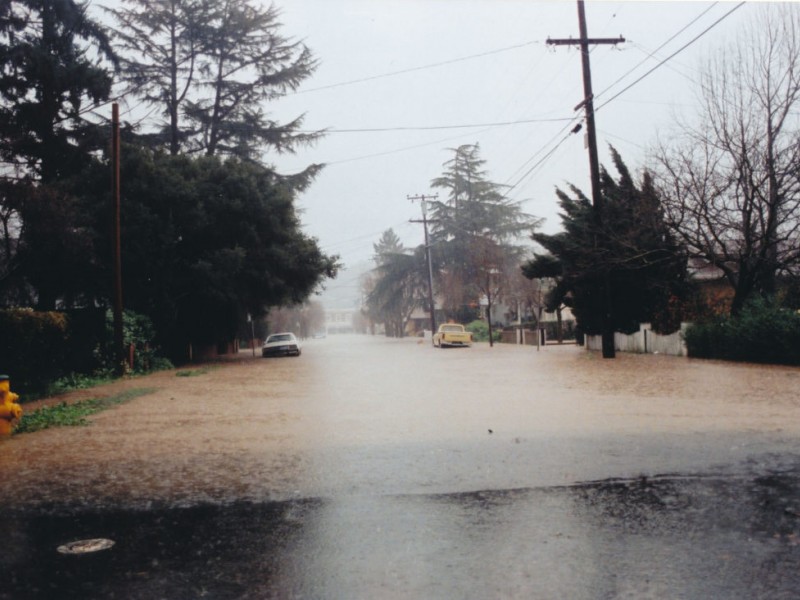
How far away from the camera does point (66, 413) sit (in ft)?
41.0

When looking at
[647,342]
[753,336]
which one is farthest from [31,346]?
[647,342]

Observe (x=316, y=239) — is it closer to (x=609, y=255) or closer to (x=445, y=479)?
(x=609, y=255)

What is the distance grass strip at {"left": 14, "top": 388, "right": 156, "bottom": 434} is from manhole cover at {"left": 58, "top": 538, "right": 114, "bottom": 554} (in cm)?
666

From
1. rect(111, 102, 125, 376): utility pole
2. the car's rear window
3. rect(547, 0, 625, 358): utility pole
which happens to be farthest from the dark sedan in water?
rect(547, 0, 625, 358): utility pole

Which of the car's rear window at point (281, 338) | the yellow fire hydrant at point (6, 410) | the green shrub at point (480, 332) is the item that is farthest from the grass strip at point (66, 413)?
the green shrub at point (480, 332)

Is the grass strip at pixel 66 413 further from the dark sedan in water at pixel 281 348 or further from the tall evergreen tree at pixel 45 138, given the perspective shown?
the dark sedan in water at pixel 281 348

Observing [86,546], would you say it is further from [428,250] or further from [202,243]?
[428,250]

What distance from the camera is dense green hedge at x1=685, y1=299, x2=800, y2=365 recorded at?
19.7 meters

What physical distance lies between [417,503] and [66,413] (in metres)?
9.01

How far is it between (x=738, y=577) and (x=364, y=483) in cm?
349

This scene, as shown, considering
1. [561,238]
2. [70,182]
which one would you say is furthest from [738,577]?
[561,238]

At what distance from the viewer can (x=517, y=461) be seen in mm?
7387

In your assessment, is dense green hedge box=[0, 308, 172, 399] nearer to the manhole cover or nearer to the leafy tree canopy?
the leafy tree canopy

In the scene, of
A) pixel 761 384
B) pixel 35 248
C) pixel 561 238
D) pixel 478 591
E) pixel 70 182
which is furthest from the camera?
pixel 561 238
